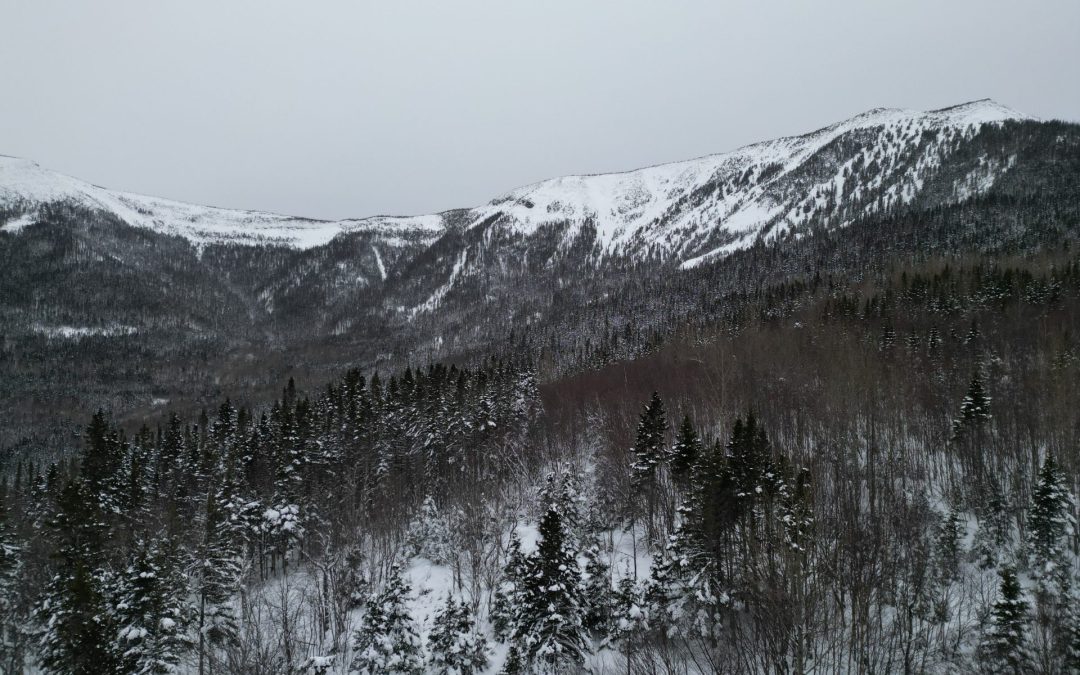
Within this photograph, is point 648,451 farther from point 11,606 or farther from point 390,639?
point 11,606

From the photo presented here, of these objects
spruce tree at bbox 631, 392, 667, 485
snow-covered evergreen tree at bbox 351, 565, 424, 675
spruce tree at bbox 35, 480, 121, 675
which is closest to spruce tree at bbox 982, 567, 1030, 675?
spruce tree at bbox 631, 392, 667, 485

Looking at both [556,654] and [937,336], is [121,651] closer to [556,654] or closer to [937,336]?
[556,654]

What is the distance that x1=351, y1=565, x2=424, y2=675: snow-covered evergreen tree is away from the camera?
18.5m

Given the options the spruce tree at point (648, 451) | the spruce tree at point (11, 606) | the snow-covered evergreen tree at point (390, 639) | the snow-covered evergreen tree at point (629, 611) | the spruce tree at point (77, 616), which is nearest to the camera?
the spruce tree at point (77, 616)


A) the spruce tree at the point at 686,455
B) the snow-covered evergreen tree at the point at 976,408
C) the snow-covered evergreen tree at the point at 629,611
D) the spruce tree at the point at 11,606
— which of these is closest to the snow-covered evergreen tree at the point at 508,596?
the snow-covered evergreen tree at the point at 629,611

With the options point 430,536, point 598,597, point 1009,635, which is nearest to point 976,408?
point 1009,635

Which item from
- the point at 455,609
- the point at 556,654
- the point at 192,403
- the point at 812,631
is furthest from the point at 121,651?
the point at 192,403

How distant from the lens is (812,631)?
1140 centimetres

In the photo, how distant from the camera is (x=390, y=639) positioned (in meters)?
18.8

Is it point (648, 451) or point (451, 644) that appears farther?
point (648, 451)

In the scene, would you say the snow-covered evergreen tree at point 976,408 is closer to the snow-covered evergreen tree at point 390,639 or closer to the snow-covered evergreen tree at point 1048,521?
the snow-covered evergreen tree at point 1048,521

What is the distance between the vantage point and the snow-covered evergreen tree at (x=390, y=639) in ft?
60.8

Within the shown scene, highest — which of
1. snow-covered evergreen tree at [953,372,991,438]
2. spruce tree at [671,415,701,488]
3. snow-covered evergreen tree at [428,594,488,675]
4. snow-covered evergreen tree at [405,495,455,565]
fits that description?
snow-covered evergreen tree at [953,372,991,438]

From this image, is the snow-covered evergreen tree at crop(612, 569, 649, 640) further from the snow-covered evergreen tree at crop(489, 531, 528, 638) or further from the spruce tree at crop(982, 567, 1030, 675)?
the spruce tree at crop(982, 567, 1030, 675)
